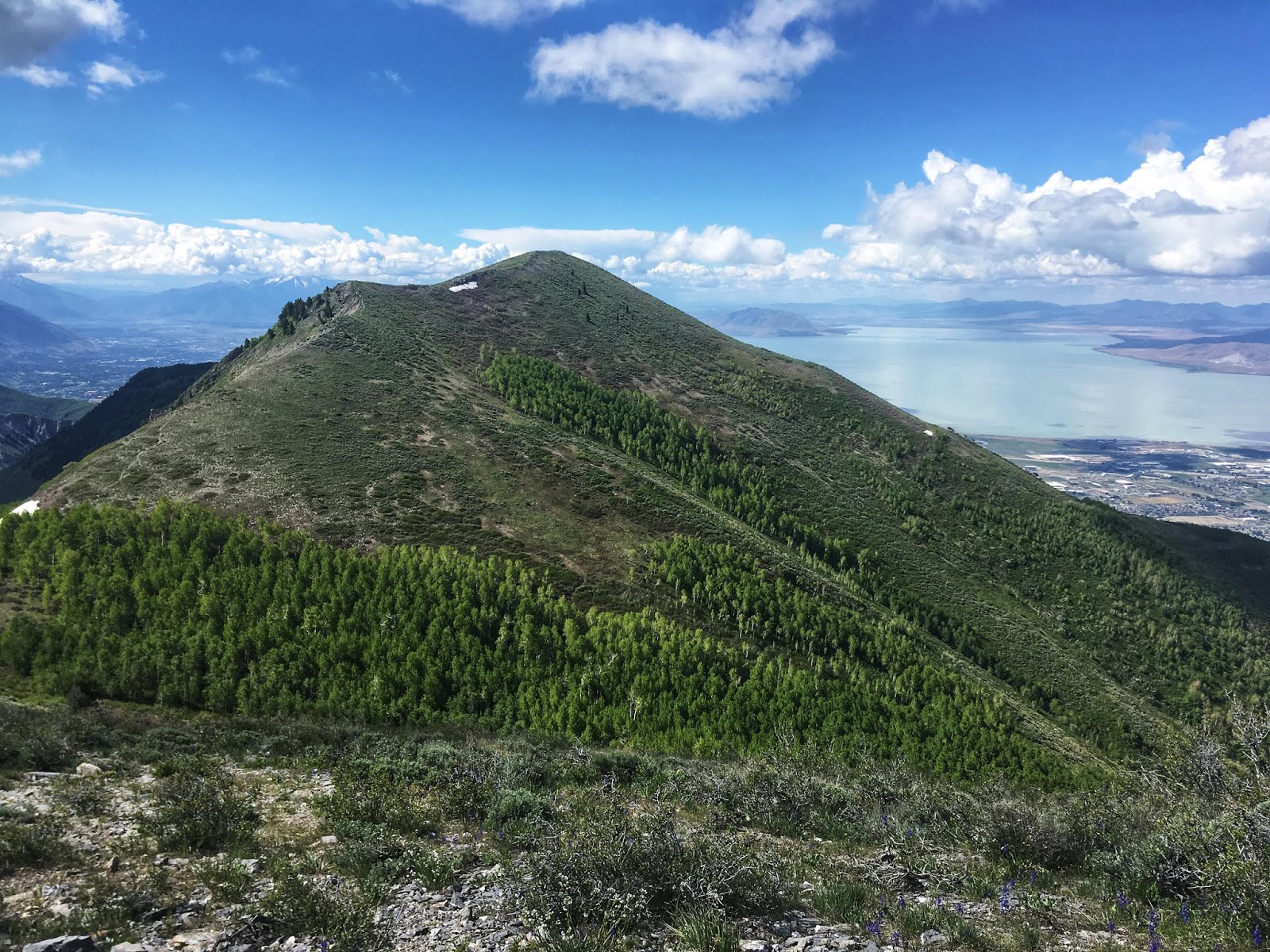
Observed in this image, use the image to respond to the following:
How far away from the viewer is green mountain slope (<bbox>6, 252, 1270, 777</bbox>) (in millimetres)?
48531

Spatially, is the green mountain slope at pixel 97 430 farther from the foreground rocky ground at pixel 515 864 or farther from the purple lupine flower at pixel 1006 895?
the purple lupine flower at pixel 1006 895

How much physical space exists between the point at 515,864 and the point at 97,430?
199779mm

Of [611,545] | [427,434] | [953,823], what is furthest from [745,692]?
[427,434]

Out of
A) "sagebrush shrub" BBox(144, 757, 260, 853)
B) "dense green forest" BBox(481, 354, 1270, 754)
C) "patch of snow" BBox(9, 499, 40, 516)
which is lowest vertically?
"dense green forest" BBox(481, 354, 1270, 754)

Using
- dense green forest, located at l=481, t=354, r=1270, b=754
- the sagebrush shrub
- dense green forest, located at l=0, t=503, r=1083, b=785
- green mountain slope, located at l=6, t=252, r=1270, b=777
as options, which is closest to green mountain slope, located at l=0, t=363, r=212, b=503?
green mountain slope, located at l=6, t=252, r=1270, b=777

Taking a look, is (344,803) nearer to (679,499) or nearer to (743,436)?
(679,499)

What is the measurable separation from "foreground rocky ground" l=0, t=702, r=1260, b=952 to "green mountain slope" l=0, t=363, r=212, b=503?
152340 mm

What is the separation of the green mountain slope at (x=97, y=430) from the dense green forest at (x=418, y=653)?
386ft

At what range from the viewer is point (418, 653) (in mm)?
39906

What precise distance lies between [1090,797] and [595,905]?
18463 millimetres

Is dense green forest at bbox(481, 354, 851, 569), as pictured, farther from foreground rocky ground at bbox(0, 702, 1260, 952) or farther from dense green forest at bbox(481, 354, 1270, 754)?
foreground rocky ground at bbox(0, 702, 1260, 952)

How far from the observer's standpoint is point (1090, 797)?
19.1 metres

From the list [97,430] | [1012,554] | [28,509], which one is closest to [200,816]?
[28,509]

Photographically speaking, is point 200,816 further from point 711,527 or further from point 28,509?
point 711,527
